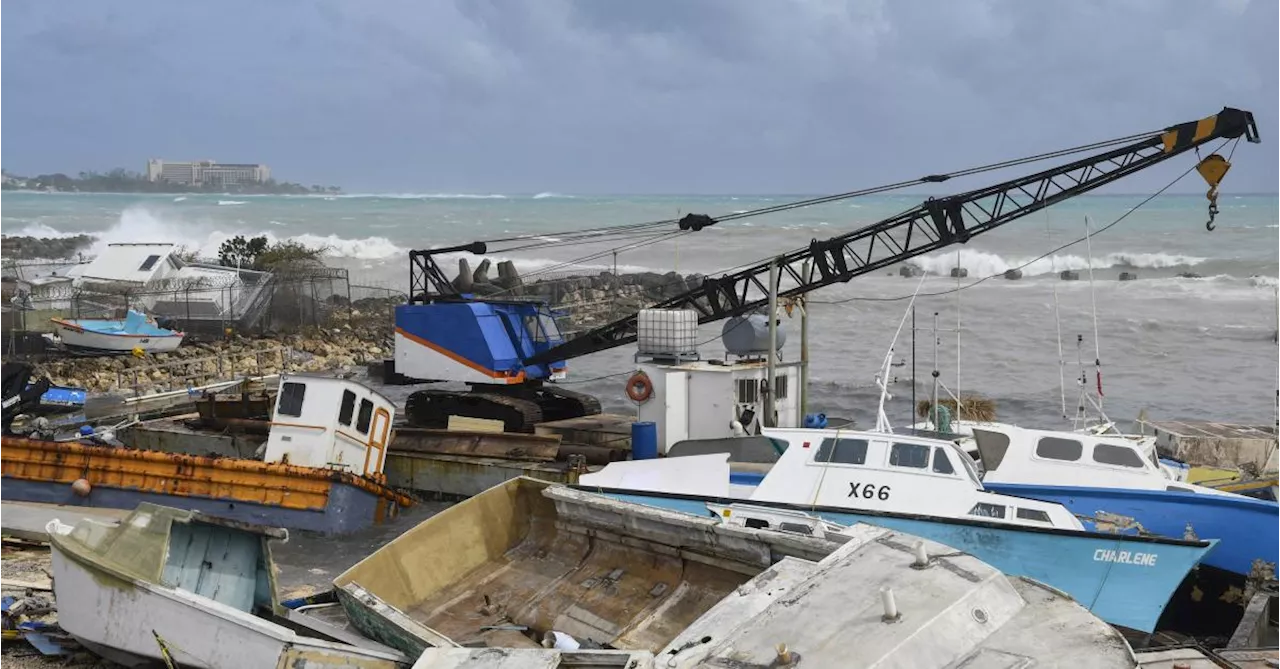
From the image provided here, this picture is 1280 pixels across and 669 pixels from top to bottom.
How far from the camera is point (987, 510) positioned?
43.5 feet

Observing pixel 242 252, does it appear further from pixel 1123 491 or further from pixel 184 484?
pixel 1123 491

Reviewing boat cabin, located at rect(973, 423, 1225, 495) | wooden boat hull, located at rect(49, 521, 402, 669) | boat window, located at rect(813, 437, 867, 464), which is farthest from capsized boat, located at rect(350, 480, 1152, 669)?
boat cabin, located at rect(973, 423, 1225, 495)

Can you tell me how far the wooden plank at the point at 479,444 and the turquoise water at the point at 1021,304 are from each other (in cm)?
747

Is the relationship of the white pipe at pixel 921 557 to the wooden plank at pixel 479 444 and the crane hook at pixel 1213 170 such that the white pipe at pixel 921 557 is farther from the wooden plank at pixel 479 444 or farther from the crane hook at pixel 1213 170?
the crane hook at pixel 1213 170

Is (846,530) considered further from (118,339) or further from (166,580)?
(118,339)

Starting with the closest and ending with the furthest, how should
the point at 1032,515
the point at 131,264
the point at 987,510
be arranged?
the point at 1032,515
the point at 987,510
the point at 131,264

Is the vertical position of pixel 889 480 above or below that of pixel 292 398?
below

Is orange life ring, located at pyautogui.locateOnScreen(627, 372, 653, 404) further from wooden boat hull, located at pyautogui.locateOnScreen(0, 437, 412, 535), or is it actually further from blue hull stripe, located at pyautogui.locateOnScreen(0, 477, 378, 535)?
blue hull stripe, located at pyautogui.locateOnScreen(0, 477, 378, 535)

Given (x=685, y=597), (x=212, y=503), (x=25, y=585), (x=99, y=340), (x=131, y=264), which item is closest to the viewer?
(x=685, y=597)

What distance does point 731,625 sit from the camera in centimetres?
766

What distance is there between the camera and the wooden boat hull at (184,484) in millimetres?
17406

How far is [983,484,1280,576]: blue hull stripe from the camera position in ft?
45.2

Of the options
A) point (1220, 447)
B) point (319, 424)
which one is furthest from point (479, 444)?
point (1220, 447)

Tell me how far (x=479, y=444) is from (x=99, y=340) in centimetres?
1741
